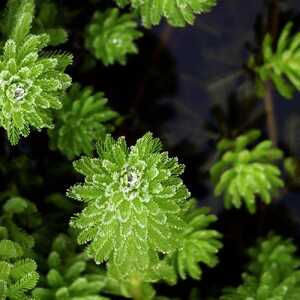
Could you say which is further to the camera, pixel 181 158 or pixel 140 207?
pixel 181 158

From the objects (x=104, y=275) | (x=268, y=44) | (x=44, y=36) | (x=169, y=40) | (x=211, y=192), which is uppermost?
(x=169, y=40)

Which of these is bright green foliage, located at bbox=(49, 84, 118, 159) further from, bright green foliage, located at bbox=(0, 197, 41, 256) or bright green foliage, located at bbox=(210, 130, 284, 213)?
bright green foliage, located at bbox=(210, 130, 284, 213)

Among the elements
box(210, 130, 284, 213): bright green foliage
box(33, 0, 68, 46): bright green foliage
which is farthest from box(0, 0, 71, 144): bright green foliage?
box(210, 130, 284, 213): bright green foliage

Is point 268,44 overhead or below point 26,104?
overhead

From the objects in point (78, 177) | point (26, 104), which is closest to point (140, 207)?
point (26, 104)

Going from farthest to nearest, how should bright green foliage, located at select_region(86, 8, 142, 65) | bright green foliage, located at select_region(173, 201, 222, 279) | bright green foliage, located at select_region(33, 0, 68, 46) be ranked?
bright green foliage, located at select_region(86, 8, 142, 65), bright green foliage, located at select_region(173, 201, 222, 279), bright green foliage, located at select_region(33, 0, 68, 46)

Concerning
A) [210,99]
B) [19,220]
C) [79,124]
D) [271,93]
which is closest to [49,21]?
[79,124]

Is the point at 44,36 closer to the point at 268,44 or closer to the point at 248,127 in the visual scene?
the point at 268,44
